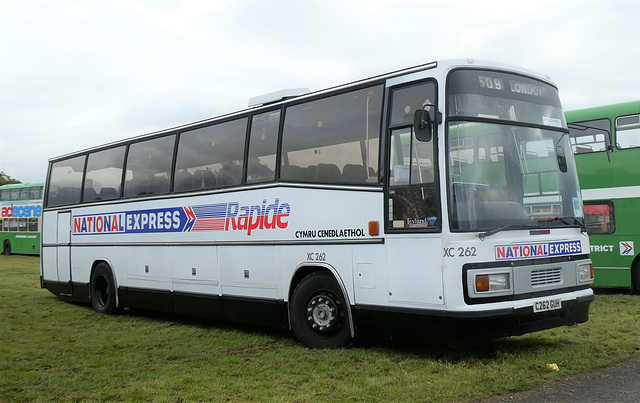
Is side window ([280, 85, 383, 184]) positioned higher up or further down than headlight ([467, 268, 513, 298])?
higher up

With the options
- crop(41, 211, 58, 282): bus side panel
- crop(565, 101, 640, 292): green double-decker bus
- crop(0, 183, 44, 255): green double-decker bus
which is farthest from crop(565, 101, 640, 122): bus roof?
crop(0, 183, 44, 255): green double-decker bus

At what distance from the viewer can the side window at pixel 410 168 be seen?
24.5 feet

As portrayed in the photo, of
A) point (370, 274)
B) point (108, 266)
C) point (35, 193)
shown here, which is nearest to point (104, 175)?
point (108, 266)

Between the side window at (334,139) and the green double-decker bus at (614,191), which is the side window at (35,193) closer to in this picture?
the green double-decker bus at (614,191)

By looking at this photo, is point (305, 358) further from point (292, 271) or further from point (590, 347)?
point (590, 347)

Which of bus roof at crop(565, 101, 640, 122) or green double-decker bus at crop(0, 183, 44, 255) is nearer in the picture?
bus roof at crop(565, 101, 640, 122)

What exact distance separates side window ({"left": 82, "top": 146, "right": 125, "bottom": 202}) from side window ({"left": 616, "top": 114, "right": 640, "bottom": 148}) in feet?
34.1

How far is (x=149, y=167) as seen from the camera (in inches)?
497

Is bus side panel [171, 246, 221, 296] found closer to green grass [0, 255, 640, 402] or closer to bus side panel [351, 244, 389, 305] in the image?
green grass [0, 255, 640, 402]

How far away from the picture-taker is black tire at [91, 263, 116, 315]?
1368 centimetres

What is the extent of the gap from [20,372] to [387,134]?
199 inches

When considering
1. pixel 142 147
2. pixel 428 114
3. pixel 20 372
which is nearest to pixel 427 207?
pixel 428 114

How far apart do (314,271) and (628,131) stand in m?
8.89

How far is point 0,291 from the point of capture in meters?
17.6
